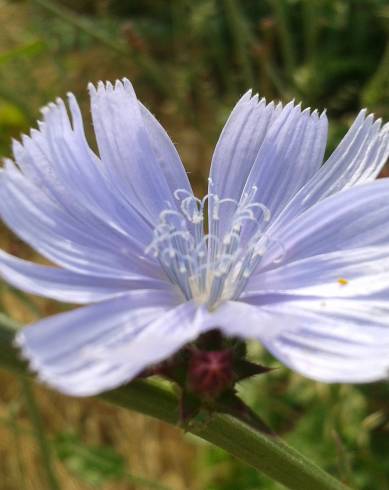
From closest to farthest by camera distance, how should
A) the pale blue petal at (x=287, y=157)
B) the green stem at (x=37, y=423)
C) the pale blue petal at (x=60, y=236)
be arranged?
the pale blue petal at (x=60, y=236) → the pale blue petal at (x=287, y=157) → the green stem at (x=37, y=423)

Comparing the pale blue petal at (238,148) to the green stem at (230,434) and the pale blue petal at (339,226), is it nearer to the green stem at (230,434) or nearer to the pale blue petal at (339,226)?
the pale blue petal at (339,226)

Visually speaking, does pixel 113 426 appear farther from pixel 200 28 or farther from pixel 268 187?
pixel 268 187

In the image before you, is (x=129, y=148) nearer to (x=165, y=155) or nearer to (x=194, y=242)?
(x=165, y=155)

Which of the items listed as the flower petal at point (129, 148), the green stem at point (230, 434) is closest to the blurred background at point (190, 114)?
the green stem at point (230, 434)

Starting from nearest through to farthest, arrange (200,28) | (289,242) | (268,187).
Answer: (289,242) < (268,187) < (200,28)

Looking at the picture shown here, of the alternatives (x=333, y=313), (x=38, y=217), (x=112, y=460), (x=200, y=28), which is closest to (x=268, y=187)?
(x=333, y=313)

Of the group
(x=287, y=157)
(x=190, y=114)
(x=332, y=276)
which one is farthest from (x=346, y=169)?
(x=190, y=114)
